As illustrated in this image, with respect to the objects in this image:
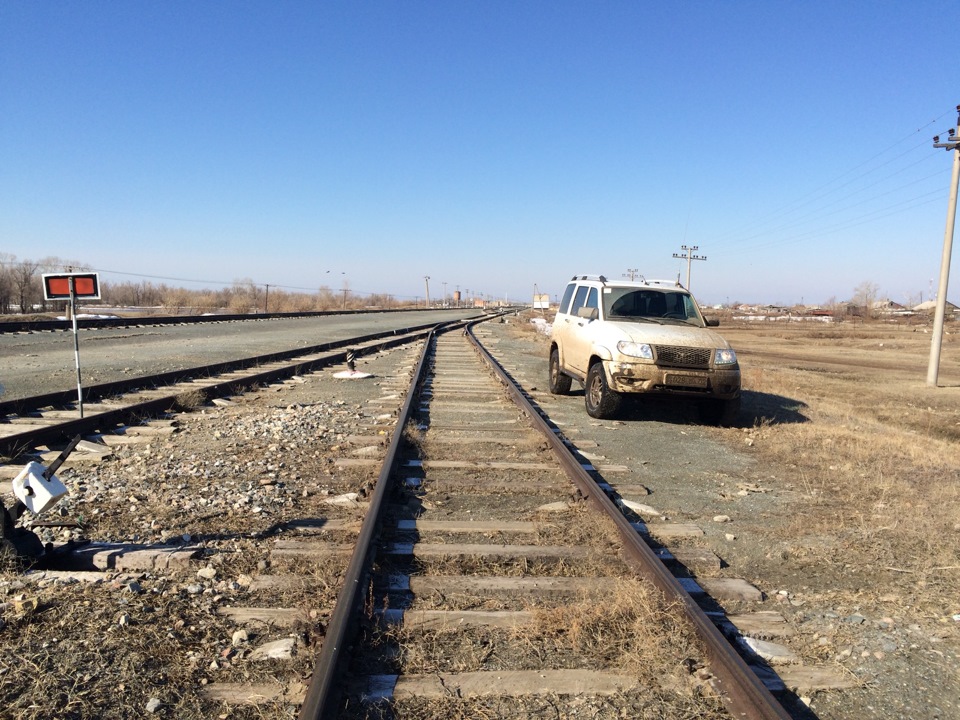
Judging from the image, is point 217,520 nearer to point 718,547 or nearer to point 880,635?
point 718,547

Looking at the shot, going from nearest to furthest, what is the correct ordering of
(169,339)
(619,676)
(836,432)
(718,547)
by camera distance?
(619,676)
(718,547)
(836,432)
(169,339)

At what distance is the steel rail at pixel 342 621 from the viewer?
2.50m

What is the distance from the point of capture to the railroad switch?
356 centimetres

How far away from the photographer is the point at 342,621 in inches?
119

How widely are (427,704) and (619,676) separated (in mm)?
843

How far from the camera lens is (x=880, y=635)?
3.48m

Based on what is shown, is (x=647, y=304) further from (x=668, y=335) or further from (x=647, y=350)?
(x=647, y=350)

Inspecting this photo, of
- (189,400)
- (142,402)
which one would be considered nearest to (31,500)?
(142,402)

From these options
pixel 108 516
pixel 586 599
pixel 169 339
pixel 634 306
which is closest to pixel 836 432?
pixel 634 306

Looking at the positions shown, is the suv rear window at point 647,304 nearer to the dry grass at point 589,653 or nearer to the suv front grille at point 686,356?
the suv front grille at point 686,356

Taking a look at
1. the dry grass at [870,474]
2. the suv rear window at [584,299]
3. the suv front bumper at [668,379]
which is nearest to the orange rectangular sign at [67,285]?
the suv front bumper at [668,379]

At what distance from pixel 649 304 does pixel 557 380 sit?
228 cm

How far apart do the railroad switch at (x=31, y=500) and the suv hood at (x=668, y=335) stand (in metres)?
6.75

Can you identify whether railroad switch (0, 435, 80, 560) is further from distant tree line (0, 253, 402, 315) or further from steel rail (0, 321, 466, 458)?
distant tree line (0, 253, 402, 315)
